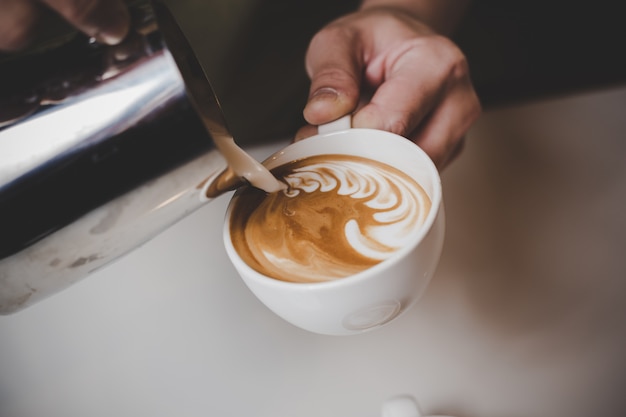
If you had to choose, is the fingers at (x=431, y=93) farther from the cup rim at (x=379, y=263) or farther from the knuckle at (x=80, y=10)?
the knuckle at (x=80, y=10)

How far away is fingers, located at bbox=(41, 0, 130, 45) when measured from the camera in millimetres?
434

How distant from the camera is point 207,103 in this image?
0.59 meters

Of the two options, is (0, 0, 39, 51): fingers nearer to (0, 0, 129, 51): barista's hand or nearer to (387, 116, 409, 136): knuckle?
(0, 0, 129, 51): barista's hand

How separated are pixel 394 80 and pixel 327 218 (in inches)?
10.6

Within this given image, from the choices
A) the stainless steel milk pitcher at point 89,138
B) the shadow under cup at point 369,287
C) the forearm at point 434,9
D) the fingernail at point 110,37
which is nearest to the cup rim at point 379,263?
the shadow under cup at point 369,287

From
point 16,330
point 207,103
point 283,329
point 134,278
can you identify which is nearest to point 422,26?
point 207,103

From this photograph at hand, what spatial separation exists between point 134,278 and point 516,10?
4.69ft

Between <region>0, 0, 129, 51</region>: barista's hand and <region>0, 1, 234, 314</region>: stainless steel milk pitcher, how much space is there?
0.01m

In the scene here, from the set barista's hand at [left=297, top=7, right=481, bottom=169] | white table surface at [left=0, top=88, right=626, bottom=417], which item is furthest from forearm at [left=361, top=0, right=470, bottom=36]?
white table surface at [left=0, top=88, right=626, bottom=417]

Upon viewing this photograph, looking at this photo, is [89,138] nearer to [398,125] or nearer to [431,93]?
[398,125]

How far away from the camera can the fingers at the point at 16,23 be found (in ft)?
1.46

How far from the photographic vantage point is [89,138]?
1.39 feet

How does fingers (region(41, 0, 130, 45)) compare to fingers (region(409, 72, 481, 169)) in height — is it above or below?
above

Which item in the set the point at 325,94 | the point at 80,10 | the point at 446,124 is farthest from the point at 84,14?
the point at 446,124
